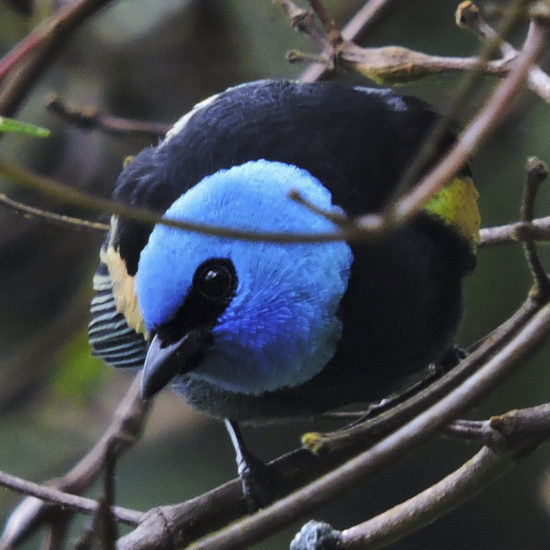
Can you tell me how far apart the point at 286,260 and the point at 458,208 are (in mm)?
463

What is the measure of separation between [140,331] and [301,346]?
452 mm

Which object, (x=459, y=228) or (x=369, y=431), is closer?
(x=369, y=431)

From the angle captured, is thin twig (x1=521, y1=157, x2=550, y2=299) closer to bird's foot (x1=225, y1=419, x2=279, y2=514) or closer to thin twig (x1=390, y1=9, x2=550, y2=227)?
thin twig (x1=390, y1=9, x2=550, y2=227)

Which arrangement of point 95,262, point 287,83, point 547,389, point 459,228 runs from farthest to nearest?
point 95,262, point 547,389, point 287,83, point 459,228

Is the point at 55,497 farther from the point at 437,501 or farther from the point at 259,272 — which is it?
the point at 437,501

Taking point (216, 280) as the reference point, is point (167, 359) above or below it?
below

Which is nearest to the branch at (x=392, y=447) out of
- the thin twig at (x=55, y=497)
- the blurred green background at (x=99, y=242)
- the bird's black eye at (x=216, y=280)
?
the thin twig at (x=55, y=497)

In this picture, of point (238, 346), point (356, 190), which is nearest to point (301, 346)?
point (238, 346)

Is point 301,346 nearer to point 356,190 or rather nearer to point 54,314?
point 356,190

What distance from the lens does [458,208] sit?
2051mm

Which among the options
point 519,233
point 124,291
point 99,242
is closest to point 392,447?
point 519,233

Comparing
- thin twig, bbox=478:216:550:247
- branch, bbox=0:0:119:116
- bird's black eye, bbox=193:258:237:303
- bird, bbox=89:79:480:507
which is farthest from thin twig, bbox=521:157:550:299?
branch, bbox=0:0:119:116

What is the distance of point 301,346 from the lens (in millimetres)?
1885

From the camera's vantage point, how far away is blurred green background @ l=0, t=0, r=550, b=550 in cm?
330
